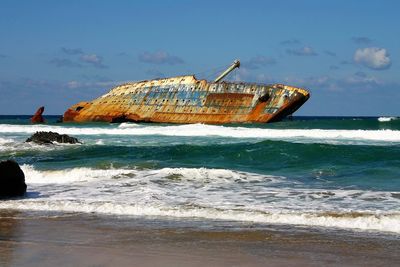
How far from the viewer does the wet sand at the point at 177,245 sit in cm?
473

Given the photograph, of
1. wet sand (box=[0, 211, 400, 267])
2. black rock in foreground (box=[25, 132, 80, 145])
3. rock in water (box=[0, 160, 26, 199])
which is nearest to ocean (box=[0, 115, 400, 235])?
rock in water (box=[0, 160, 26, 199])

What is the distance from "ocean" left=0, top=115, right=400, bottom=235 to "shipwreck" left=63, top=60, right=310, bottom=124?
59.6ft

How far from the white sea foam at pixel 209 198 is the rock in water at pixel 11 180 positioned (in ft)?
0.85

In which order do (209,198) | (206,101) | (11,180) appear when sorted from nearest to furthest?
(11,180)
(209,198)
(206,101)

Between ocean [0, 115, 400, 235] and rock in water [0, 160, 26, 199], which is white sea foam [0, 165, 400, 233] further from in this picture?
rock in water [0, 160, 26, 199]

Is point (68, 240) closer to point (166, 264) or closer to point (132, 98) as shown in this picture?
point (166, 264)

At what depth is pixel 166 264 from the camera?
15.1ft

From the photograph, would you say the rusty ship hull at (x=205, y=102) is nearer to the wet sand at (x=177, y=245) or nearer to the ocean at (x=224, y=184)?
the ocean at (x=224, y=184)

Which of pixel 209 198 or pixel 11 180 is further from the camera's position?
pixel 209 198

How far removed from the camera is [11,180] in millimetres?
8578

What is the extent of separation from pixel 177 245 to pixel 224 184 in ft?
16.9

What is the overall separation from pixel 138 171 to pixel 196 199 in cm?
398

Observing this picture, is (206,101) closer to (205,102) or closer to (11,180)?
(205,102)

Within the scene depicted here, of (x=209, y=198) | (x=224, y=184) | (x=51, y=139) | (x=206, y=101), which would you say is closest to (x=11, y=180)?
(x=209, y=198)
